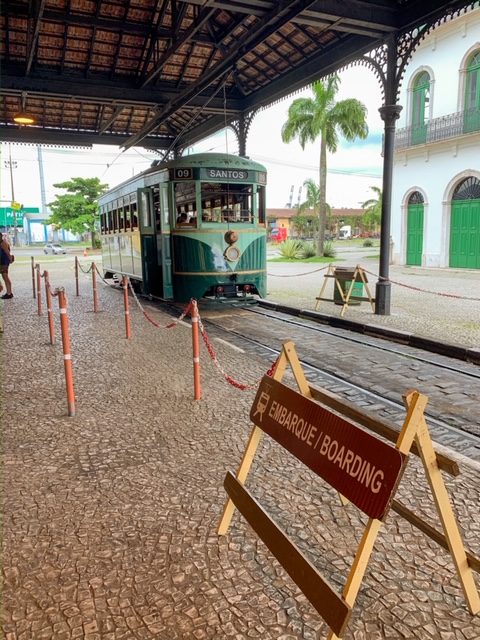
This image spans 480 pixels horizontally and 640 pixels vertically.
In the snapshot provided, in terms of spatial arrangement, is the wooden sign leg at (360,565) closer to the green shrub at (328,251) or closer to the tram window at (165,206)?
the tram window at (165,206)

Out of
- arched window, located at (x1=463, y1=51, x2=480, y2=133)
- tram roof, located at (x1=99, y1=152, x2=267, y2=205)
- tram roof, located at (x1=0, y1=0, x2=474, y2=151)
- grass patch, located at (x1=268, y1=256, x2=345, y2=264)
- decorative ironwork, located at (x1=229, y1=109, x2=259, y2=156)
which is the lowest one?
grass patch, located at (x1=268, y1=256, x2=345, y2=264)

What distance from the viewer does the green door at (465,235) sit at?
1978cm

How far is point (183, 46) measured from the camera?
11594 mm

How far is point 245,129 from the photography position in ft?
46.4

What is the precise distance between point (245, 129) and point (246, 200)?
4250 millimetres

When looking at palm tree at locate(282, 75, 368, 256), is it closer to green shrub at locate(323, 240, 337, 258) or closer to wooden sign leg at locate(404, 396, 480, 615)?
green shrub at locate(323, 240, 337, 258)

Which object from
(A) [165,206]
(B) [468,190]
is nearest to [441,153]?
(B) [468,190]

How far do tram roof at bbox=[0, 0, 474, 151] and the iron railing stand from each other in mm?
10312

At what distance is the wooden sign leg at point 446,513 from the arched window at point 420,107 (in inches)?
864

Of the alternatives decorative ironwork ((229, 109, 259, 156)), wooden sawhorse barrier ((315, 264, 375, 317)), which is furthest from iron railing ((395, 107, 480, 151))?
wooden sawhorse barrier ((315, 264, 375, 317))

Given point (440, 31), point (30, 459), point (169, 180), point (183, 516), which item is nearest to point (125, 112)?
point (169, 180)

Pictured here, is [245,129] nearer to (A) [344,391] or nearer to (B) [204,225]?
(B) [204,225]

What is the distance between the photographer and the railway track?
16.2 feet

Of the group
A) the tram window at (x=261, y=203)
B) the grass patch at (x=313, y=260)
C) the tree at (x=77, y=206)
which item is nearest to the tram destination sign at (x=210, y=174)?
the tram window at (x=261, y=203)
